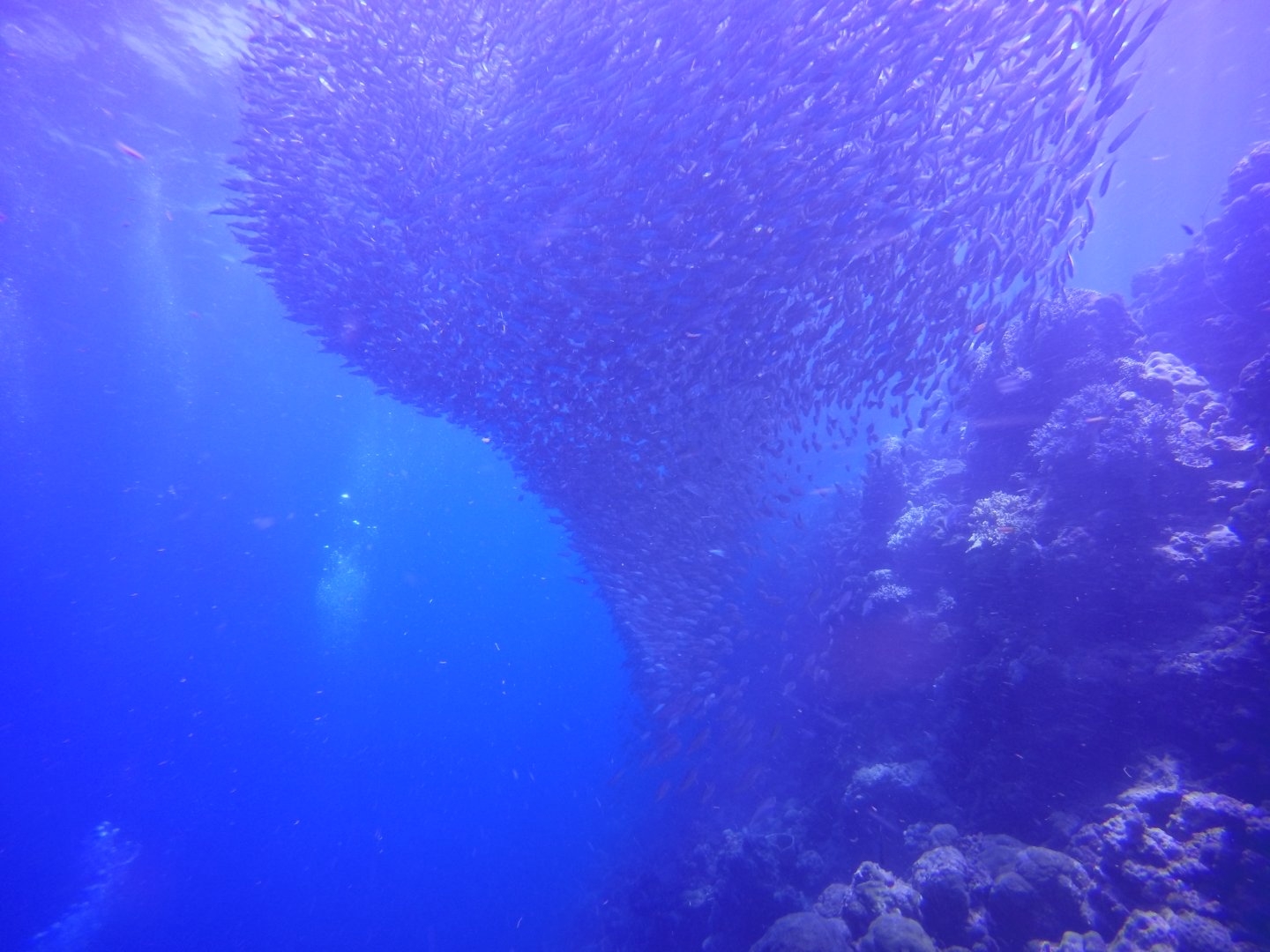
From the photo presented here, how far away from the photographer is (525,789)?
44156 mm

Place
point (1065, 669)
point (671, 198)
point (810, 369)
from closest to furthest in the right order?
1. point (1065, 669)
2. point (671, 198)
3. point (810, 369)

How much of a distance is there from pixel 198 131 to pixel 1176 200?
58.9 m

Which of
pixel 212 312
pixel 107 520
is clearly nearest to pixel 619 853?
pixel 212 312

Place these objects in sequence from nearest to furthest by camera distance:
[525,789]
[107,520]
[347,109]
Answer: [347,109], [525,789], [107,520]

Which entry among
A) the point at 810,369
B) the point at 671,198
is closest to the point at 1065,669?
the point at 810,369

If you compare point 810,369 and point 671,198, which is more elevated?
point 671,198

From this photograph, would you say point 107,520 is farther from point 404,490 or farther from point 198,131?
point 198,131

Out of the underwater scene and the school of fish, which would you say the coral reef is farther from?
the school of fish

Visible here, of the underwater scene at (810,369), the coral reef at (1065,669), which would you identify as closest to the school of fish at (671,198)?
the underwater scene at (810,369)

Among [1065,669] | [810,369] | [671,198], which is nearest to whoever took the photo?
[1065,669]

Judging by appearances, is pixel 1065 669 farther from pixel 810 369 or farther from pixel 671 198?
pixel 671 198

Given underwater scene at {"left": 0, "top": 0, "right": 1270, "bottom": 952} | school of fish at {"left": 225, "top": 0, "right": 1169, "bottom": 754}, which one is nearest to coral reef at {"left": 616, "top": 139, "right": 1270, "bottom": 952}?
underwater scene at {"left": 0, "top": 0, "right": 1270, "bottom": 952}

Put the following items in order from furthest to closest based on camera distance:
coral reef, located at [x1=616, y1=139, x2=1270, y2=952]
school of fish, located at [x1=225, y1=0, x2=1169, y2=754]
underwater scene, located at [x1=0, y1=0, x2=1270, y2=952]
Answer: school of fish, located at [x1=225, y1=0, x2=1169, y2=754], underwater scene, located at [x1=0, y1=0, x2=1270, y2=952], coral reef, located at [x1=616, y1=139, x2=1270, y2=952]

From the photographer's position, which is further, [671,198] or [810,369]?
[810,369]
